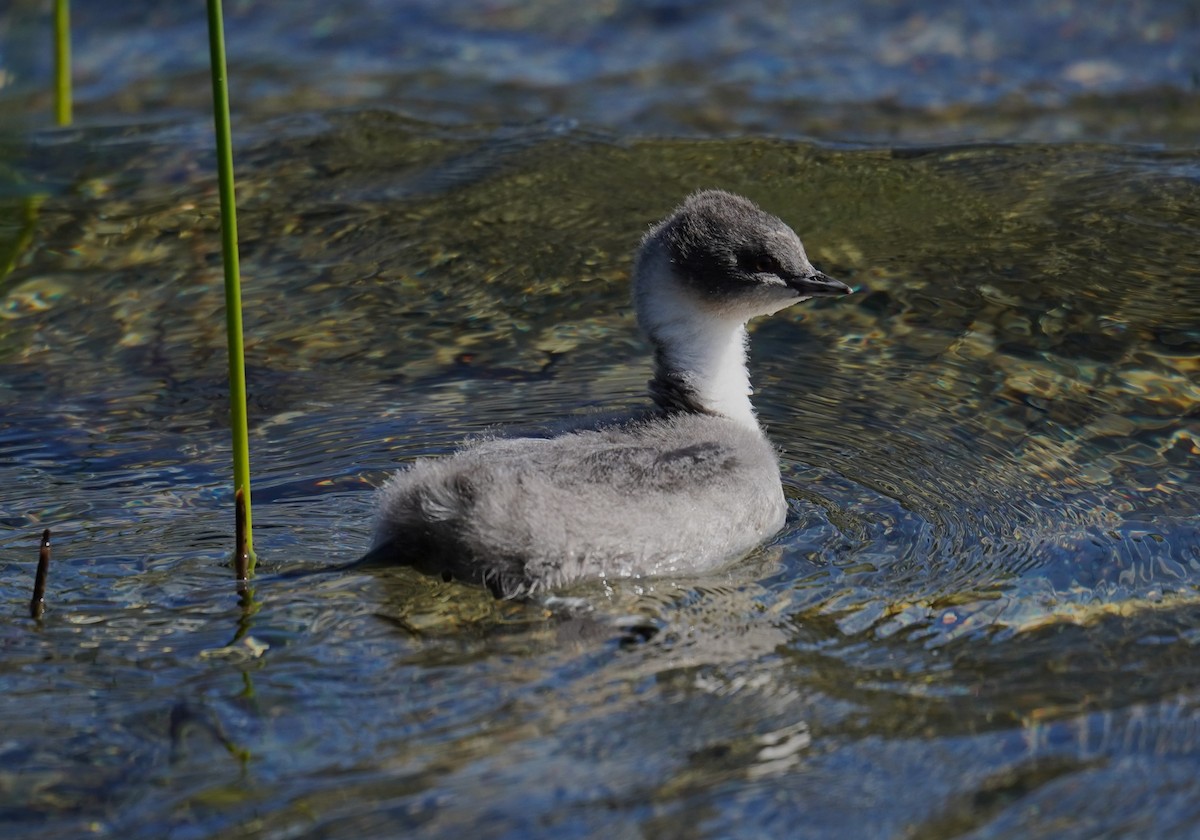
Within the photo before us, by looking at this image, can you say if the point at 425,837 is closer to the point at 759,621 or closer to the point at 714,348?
the point at 759,621

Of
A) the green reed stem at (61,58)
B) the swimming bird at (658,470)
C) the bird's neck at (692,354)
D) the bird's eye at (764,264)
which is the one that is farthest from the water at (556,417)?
the bird's eye at (764,264)

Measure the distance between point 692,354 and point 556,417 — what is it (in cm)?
72

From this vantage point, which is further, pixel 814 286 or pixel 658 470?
pixel 814 286

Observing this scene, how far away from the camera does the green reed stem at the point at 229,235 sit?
423 centimetres

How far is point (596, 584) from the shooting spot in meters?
5.15

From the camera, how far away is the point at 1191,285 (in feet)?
23.3

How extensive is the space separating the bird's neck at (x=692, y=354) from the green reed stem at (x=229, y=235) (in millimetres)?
1887

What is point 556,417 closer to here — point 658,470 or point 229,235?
point 658,470

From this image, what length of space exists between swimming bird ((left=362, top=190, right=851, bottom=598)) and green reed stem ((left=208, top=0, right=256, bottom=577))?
26.2 inches

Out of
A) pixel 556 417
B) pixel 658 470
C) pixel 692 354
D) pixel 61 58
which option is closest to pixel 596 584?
pixel 658 470

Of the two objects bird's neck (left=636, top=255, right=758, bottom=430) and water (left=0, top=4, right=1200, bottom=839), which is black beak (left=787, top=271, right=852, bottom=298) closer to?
bird's neck (left=636, top=255, right=758, bottom=430)

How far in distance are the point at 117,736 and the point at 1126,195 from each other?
5693mm

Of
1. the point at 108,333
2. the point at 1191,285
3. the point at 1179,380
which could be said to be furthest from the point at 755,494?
the point at 108,333

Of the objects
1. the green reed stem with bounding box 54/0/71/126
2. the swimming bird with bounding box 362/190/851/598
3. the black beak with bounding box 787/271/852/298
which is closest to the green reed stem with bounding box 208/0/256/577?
the swimming bird with bounding box 362/190/851/598
